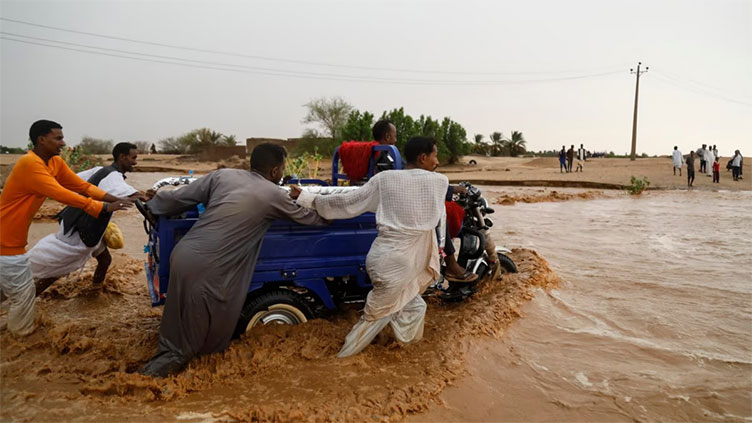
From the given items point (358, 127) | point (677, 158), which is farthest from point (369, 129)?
point (677, 158)

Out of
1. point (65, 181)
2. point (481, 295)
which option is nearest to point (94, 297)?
point (65, 181)

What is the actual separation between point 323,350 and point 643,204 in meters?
16.3

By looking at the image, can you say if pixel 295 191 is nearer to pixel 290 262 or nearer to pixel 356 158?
pixel 290 262

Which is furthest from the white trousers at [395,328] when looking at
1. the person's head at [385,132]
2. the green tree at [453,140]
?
the green tree at [453,140]

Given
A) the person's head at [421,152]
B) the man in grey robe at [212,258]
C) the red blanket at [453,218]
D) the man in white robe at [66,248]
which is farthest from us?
the red blanket at [453,218]

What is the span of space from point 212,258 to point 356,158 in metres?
2.23

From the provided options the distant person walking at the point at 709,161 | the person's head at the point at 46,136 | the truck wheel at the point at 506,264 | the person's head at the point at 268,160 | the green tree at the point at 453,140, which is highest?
the green tree at the point at 453,140

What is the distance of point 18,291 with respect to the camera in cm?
418

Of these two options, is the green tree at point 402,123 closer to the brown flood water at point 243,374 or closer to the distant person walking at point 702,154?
the distant person walking at point 702,154

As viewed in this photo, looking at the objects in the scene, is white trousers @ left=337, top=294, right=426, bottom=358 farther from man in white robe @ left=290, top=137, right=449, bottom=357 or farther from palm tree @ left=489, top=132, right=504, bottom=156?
palm tree @ left=489, top=132, right=504, bottom=156

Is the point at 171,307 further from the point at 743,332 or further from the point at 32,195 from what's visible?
the point at 743,332

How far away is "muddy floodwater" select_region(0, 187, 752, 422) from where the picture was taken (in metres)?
3.35

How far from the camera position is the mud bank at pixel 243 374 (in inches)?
127

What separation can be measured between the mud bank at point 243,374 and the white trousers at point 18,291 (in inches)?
4.8
